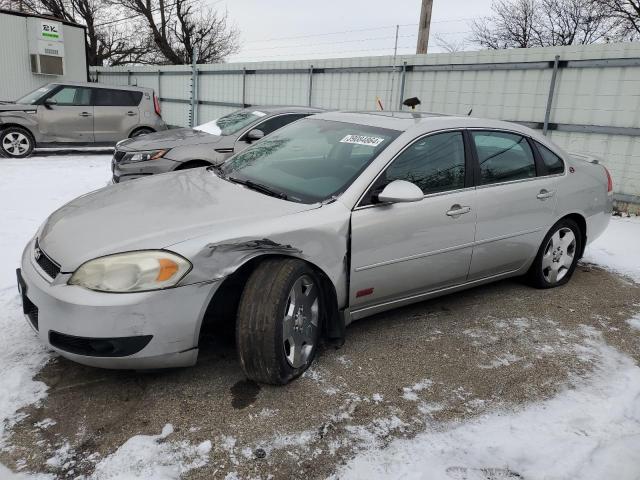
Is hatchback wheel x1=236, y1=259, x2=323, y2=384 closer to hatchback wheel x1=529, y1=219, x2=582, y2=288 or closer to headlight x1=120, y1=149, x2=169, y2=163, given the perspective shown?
hatchback wheel x1=529, y1=219, x2=582, y2=288

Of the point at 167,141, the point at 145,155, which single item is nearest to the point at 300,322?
the point at 145,155

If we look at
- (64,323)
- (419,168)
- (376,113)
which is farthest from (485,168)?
(64,323)

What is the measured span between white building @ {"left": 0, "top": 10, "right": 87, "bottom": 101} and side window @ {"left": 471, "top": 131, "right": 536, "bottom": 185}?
16.4 metres

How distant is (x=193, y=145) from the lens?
6.57m

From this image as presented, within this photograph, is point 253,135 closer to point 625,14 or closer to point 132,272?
point 132,272

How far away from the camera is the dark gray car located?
21.0 ft

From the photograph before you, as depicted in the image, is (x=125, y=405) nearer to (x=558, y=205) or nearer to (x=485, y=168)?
(x=485, y=168)

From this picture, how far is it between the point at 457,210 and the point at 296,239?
1.30 m

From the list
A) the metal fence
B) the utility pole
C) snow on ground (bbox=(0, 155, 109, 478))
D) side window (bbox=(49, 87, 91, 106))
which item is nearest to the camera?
snow on ground (bbox=(0, 155, 109, 478))

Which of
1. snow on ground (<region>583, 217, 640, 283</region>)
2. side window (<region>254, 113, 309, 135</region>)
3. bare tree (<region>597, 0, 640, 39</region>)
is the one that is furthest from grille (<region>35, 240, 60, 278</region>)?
bare tree (<region>597, 0, 640, 39</region>)

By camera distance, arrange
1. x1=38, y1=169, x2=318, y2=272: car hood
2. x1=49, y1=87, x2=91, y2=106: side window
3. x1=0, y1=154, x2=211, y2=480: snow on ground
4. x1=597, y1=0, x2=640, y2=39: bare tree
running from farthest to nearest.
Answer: x1=597, y1=0, x2=640, y2=39: bare tree
x1=49, y1=87, x2=91, y2=106: side window
x1=38, y1=169, x2=318, y2=272: car hood
x1=0, y1=154, x2=211, y2=480: snow on ground

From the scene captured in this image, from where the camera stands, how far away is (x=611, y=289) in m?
4.82

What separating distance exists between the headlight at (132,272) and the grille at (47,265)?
17 cm

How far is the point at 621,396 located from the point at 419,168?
1.79 m
